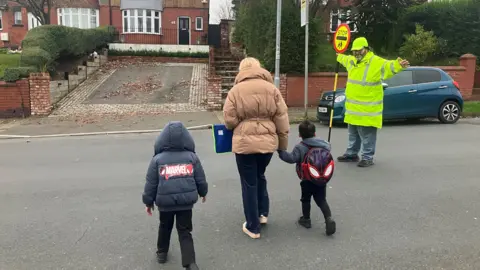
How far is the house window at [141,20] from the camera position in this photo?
31378mm

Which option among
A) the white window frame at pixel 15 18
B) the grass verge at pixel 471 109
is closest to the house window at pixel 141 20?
the white window frame at pixel 15 18

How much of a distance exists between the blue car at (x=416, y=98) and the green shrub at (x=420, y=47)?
5748 mm

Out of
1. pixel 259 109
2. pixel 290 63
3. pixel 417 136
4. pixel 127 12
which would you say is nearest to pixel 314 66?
pixel 290 63

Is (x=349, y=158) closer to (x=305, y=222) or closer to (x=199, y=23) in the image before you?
(x=305, y=222)

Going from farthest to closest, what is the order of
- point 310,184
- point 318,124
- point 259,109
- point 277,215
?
point 318,124
point 277,215
point 310,184
point 259,109

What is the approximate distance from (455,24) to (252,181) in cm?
1650

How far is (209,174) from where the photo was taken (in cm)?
637

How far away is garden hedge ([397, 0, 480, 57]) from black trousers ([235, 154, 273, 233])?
51.7ft

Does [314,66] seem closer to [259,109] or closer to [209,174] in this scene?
[209,174]

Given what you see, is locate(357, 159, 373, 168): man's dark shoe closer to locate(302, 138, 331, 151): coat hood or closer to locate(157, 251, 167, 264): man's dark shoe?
locate(302, 138, 331, 151): coat hood

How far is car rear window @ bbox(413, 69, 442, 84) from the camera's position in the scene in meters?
11.1

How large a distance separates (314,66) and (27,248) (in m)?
12.4

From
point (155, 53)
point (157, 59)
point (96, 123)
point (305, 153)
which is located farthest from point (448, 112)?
point (155, 53)

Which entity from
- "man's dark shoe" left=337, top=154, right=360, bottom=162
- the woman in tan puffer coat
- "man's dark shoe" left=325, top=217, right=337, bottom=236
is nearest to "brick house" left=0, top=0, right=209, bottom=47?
"man's dark shoe" left=337, top=154, right=360, bottom=162
